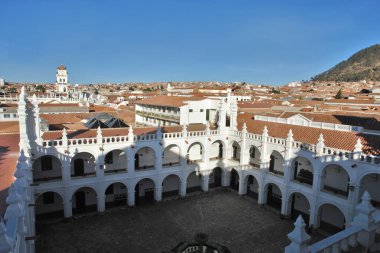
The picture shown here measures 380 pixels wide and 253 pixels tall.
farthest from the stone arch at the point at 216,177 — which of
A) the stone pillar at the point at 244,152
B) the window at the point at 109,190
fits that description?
the window at the point at 109,190

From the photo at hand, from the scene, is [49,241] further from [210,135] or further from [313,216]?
[313,216]

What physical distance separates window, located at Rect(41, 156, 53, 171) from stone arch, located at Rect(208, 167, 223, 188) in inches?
744

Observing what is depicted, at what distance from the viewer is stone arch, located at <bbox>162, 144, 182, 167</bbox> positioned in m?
34.4

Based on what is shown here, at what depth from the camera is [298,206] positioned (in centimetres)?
2998

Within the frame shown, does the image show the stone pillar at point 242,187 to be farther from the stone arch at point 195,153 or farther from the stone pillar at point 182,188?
the stone pillar at point 182,188

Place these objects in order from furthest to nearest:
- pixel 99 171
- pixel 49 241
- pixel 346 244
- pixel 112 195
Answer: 1. pixel 112 195
2. pixel 99 171
3. pixel 49 241
4. pixel 346 244

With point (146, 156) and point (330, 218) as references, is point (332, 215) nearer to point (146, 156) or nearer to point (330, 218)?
point (330, 218)

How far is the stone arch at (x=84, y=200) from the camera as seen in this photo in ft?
99.0

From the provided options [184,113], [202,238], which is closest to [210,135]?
[184,113]

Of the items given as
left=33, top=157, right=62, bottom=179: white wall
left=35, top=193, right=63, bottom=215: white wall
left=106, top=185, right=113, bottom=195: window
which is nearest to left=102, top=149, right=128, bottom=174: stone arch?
left=106, top=185, right=113, bottom=195: window

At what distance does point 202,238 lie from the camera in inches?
803

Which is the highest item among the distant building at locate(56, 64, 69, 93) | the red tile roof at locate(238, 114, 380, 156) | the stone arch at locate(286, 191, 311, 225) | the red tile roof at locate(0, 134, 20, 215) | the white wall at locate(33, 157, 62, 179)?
the distant building at locate(56, 64, 69, 93)

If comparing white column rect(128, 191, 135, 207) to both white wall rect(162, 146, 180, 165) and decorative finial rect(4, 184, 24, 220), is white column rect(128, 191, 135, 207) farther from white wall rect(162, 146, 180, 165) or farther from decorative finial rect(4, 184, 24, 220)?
decorative finial rect(4, 184, 24, 220)

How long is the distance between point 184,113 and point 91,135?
1503cm
